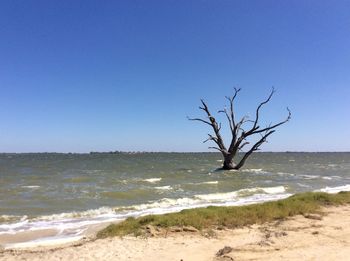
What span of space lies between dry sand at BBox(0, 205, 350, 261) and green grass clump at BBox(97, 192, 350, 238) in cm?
61

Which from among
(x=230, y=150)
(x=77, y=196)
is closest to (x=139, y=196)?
(x=77, y=196)

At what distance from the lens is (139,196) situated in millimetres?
20828

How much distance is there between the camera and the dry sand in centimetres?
805

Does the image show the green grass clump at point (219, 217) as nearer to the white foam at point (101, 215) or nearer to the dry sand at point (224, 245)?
the dry sand at point (224, 245)

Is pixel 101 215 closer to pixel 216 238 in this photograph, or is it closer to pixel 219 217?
pixel 219 217

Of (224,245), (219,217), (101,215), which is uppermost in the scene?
(219,217)

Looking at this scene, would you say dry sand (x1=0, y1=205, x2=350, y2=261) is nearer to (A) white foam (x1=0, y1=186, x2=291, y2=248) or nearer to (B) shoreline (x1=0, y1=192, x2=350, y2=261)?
(B) shoreline (x1=0, y1=192, x2=350, y2=261)

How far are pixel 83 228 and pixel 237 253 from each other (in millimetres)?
6129

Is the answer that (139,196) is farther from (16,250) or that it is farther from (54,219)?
(16,250)

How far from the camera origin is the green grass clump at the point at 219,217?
10.6 meters

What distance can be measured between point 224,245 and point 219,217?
2.48 m

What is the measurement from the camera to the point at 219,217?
1138 centimetres

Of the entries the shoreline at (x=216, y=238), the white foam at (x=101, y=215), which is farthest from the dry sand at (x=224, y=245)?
the white foam at (x=101, y=215)

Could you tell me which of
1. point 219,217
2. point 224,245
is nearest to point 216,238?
point 224,245
